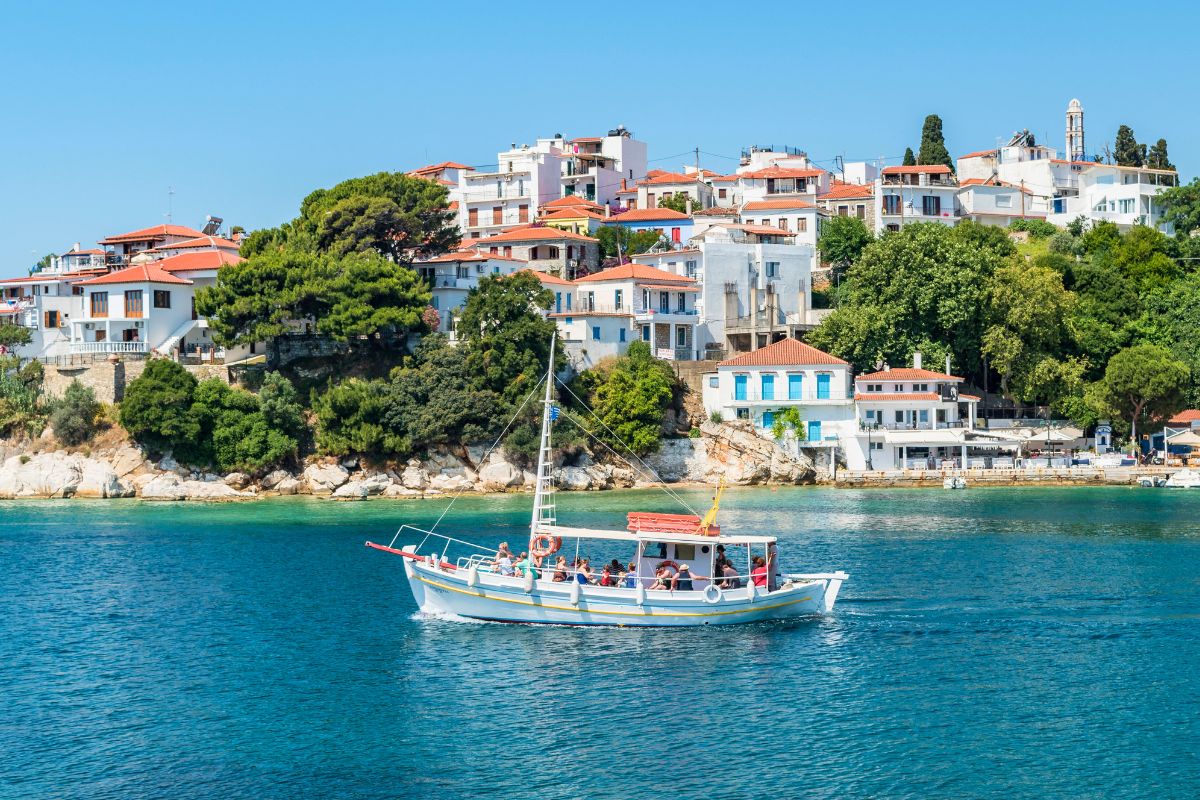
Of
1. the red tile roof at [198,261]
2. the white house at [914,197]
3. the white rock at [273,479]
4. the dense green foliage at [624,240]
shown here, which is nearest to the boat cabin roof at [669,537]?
the white rock at [273,479]

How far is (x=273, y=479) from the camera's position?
222 feet

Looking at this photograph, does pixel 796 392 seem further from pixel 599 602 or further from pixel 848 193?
pixel 599 602

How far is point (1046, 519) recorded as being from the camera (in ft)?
186

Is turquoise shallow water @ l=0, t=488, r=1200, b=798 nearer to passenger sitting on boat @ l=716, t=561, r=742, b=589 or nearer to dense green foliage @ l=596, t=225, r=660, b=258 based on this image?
passenger sitting on boat @ l=716, t=561, r=742, b=589

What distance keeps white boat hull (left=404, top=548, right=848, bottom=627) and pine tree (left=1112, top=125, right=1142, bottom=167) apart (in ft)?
308

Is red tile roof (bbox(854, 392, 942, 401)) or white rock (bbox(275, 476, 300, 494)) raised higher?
red tile roof (bbox(854, 392, 942, 401))

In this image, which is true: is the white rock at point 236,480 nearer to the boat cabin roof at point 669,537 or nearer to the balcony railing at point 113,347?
the balcony railing at point 113,347

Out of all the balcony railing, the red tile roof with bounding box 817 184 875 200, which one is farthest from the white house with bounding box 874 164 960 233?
the balcony railing

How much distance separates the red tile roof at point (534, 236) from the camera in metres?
90.8

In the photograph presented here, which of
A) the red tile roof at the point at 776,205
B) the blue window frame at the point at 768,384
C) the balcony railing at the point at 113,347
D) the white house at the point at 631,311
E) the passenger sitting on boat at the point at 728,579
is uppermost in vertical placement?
the red tile roof at the point at 776,205

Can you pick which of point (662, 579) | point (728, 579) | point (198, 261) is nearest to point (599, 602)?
point (662, 579)

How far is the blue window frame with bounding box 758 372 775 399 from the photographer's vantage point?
74.2m

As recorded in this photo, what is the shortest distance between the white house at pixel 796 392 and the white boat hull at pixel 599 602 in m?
37.0

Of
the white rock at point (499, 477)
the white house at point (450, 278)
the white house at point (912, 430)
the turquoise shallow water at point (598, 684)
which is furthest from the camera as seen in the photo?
the white house at point (450, 278)
